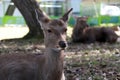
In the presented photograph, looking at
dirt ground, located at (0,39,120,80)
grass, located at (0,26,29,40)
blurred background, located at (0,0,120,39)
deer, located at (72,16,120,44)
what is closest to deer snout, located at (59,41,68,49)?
dirt ground, located at (0,39,120,80)

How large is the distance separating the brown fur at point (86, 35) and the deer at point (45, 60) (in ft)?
28.7

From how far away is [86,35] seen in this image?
16.5m

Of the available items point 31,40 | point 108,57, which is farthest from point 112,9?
point 108,57

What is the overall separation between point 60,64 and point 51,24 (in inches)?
24.9

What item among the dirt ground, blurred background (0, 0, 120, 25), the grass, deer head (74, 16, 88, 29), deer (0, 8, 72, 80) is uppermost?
deer (0, 8, 72, 80)

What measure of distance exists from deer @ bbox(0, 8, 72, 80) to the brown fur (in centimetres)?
873

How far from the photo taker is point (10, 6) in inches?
1583

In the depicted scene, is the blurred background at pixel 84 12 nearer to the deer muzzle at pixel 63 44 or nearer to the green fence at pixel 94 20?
the green fence at pixel 94 20

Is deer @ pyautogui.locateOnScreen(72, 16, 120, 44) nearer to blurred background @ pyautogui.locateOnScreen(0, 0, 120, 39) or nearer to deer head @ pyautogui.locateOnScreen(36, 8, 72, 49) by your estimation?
deer head @ pyautogui.locateOnScreen(36, 8, 72, 49)

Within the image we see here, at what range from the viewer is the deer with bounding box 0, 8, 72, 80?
262 inches

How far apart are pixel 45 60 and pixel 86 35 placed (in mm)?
9568

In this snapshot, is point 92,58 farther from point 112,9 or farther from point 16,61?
point 112,9

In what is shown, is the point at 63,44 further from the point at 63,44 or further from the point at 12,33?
the point at 12,33

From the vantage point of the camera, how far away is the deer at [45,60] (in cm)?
666
